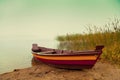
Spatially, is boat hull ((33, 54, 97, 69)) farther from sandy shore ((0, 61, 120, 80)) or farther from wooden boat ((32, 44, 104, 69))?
sandy shore ((0, 61, 120, 80))

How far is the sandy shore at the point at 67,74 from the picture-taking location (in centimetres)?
904

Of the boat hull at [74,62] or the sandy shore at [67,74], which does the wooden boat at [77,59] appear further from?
the sandy shore at [67,74]

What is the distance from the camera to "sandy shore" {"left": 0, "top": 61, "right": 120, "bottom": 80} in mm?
9039

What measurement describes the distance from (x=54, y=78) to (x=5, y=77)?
224cm

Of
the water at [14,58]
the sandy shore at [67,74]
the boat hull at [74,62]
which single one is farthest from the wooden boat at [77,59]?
the water at [14,58]

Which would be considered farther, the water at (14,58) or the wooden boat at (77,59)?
the water at (14,58)

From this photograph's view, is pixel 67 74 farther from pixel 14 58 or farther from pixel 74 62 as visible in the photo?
pixel 14 58

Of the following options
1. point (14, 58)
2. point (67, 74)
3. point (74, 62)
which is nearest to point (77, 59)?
point (74, 62)

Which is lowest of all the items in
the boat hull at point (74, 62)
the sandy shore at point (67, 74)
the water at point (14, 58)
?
the water at point (14, 58)

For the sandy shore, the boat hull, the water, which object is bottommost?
the water

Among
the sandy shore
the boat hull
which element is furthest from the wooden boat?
the sandy shore

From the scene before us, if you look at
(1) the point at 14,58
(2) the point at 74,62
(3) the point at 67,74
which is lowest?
(1) the point at 14,58

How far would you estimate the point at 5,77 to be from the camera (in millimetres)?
9953

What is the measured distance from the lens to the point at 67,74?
31.1 feet
